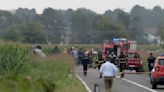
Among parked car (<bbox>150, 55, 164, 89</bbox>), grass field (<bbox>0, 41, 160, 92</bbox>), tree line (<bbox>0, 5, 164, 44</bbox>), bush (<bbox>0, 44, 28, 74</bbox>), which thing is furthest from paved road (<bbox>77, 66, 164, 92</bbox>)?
tree line (<bbox>0, 5, 164, 44</bbox>)

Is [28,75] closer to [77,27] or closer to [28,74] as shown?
[28,74]

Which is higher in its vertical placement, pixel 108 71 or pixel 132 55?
pixel 108 71

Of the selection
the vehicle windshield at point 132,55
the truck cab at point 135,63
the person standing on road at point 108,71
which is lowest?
the truck cab at point 135,63

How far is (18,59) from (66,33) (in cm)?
13007

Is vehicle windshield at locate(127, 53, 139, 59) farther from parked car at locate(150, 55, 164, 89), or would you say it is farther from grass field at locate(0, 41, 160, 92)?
parked car at locate(150, 55, 164, 89)

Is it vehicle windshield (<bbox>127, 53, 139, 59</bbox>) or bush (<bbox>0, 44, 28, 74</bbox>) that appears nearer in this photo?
bush (<bbox>0, 44, 28, 74</bbox>)

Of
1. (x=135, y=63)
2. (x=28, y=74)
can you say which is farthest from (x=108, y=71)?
(x=135, y=63)

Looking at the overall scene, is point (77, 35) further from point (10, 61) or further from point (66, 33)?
point (10, 61)

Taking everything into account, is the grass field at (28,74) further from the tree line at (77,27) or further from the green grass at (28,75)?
the tree line at (77,27)

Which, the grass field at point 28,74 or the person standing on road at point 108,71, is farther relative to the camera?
the person standing on road at point 108,71

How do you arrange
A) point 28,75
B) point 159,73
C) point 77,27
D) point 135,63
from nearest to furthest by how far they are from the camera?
1. point 28,75
2. point 159,73
3. point 135,63
4. point 77,27

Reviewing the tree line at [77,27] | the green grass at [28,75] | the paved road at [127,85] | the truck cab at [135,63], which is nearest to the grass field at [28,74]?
the green grass at [28,75]

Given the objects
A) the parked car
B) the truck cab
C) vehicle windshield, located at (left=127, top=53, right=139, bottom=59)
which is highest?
the parked car

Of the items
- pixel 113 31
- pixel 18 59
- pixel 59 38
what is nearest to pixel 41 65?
pixel 18 59
